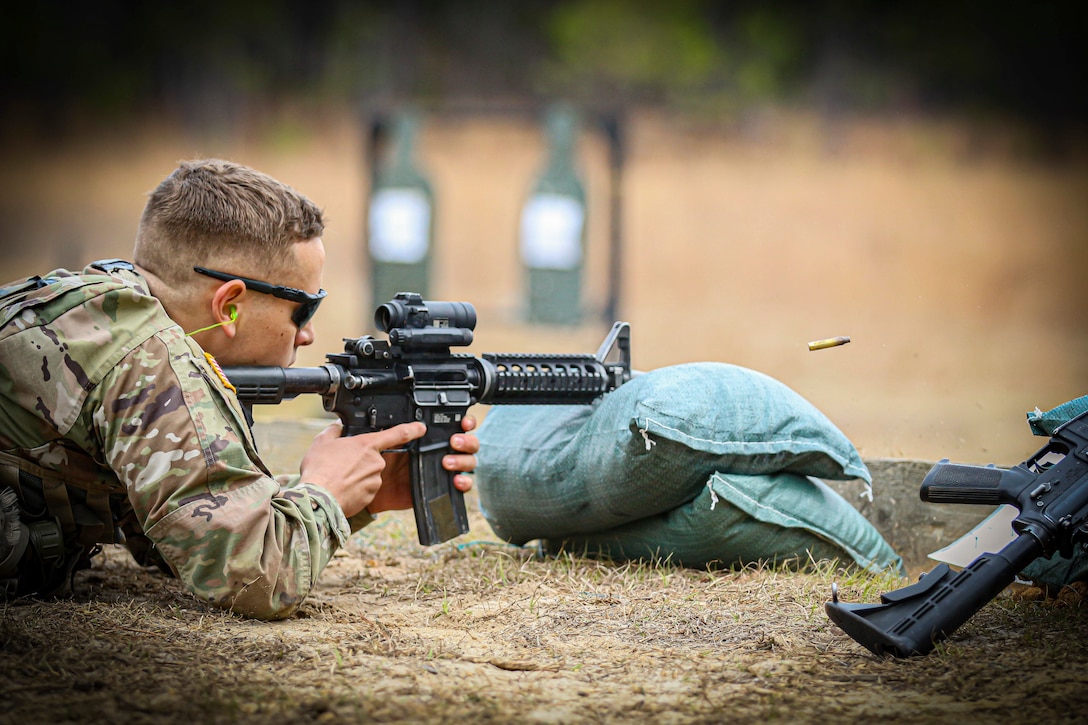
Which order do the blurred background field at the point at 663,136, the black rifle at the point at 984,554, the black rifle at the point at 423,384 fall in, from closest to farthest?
the black rifle at the point at 984,554 < the black rifle at the point at 423,384 < the blurred background field at the point at 663,136

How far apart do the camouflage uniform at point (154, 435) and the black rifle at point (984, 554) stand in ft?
3.72

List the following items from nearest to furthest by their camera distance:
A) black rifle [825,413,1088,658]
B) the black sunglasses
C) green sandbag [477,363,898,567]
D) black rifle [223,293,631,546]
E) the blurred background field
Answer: black rifle [825,413,1088,658] → the black sunglasses → black rifle [223,293,631,546] → green sandbag [477,363,898,567] → the blurred background field

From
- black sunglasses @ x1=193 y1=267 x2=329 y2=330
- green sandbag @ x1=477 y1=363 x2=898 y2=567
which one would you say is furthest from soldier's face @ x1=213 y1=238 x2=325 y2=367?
green sandbag @ x1=477 y1=363 x2=898 y2=567

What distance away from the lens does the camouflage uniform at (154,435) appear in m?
2.07

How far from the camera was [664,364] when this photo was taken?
859 cm

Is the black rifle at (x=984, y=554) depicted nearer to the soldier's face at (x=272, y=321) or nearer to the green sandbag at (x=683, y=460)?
the green sandbag at (x=683, y=460)

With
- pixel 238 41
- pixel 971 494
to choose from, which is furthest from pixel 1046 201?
pixel 971 494

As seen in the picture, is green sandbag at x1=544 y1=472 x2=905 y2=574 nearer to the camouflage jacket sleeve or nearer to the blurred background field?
the camouflage jacket sleeve

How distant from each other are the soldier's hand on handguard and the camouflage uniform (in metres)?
0.15

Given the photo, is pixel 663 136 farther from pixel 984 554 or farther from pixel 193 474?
pixel 193 474

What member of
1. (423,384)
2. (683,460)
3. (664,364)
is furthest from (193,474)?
(664,364)

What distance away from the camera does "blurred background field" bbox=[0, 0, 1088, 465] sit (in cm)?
→ 1065

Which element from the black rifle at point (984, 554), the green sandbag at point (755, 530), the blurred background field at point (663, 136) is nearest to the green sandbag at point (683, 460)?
the green sandbag at point (755, 530)

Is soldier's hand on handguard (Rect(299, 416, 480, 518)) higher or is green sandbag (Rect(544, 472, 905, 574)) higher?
soldier's hand on handguard (Rect(299, 416, 480, 518))
